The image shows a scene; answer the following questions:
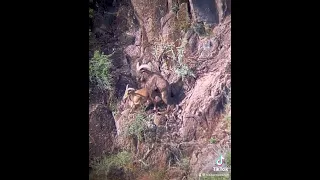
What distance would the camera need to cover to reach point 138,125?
327cm

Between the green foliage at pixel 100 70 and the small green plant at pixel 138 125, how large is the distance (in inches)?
13.6

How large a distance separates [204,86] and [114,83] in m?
0.75

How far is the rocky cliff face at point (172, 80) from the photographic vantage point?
3232mm

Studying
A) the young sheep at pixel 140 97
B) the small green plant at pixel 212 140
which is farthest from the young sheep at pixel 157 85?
the small green plant at pixel 212 140

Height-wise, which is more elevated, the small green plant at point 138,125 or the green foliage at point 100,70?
the green foliage at point 100,70

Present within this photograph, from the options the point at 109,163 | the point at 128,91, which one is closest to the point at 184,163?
the point at 109,163

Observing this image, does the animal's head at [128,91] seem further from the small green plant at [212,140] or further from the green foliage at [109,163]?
the small green plant at [212,140]

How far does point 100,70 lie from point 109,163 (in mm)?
770

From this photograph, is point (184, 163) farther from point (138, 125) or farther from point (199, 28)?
point (199, 28)

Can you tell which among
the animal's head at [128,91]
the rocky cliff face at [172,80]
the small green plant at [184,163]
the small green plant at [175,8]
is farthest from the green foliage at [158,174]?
the small green plant at [175,8]
